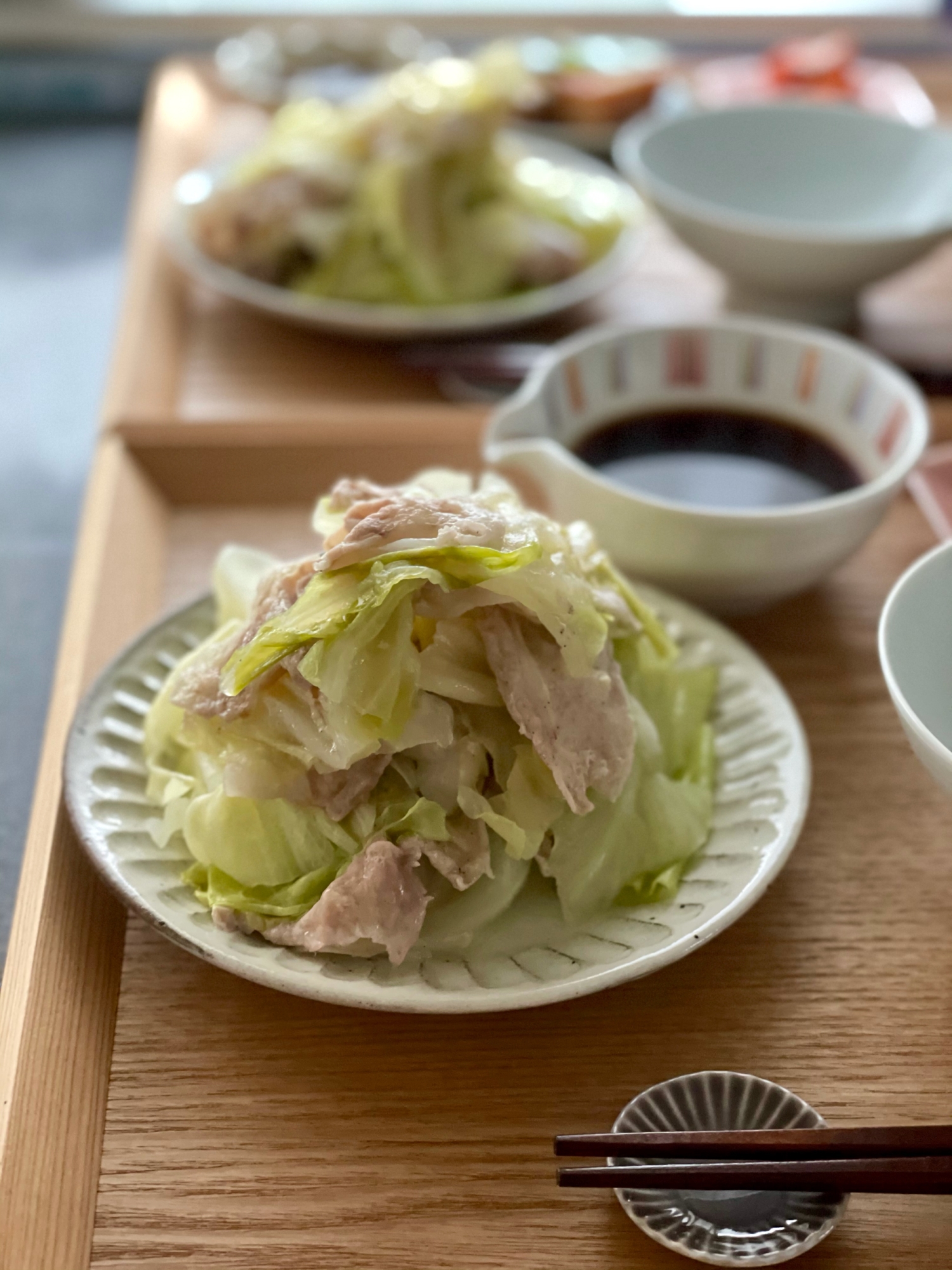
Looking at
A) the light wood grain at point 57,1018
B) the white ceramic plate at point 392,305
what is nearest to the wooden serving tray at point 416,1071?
the light wood grain at point 57,1018

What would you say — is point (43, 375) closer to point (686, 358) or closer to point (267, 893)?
point (686, 358)

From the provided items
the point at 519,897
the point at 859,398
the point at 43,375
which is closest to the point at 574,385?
the point at 859,398

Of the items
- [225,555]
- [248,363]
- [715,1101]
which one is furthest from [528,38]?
[715,1101]

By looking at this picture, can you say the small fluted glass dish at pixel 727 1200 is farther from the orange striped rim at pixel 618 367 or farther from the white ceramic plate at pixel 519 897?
the orange striped rim at pixel 618 367

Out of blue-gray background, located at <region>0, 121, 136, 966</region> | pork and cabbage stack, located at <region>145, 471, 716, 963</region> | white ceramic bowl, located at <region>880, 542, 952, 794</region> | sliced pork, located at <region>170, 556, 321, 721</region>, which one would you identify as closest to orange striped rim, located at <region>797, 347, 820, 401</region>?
white ceramic bowl, located at <region>880, 542, 952, 794</region>

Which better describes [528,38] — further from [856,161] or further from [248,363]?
[248,363]

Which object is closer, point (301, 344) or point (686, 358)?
point (686, 358)
